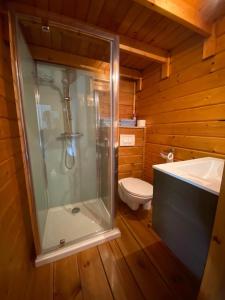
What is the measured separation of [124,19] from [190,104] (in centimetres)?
109

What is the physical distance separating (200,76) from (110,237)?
198cm

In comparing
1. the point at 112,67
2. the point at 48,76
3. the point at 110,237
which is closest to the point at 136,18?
the point at 112,67

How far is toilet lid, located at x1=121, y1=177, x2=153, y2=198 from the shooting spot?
5.06 feet

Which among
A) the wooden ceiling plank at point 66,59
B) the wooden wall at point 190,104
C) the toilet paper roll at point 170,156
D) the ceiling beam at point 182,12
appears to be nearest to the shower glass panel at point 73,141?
the wooden ceiling plank at point 66,59

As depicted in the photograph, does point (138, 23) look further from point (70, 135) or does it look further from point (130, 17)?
point (70, 135)

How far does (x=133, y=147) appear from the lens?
7.07 feet

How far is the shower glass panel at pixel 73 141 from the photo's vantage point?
1473 mm

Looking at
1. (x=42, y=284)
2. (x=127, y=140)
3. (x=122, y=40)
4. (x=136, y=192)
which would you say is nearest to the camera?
(x=42, y=284)

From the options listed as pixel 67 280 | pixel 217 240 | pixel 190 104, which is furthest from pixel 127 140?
pixel 67 280

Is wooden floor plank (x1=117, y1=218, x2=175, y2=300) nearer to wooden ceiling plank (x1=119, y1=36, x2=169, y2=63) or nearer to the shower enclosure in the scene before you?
the shower enclosure

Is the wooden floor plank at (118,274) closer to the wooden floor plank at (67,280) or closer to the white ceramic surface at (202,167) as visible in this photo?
the wooden floor plank at (67,280)

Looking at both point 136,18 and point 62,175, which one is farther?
point 62,175

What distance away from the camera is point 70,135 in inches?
73.9

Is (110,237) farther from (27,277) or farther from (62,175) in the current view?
(62,175)
